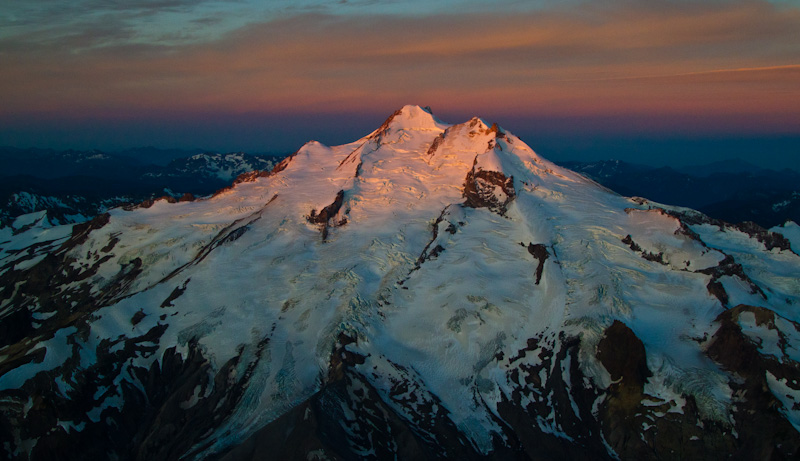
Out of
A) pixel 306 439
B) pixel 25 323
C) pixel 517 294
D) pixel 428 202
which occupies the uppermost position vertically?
pixel 428 202

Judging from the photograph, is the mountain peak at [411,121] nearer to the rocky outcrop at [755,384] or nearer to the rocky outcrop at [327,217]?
the rocky outcrop at [327,217]

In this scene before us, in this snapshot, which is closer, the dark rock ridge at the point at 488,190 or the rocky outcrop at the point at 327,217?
the dark rock ridge at the point at 488,190

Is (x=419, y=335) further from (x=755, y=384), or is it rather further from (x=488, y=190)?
(x=488, y=190)

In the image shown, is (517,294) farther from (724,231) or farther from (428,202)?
(724,231)

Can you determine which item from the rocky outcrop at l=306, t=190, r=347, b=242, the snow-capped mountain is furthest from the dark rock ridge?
the rocky outcrop at l=306, t=190, r=347, b=242

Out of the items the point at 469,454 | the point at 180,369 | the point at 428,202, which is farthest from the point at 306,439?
the point at 428,202

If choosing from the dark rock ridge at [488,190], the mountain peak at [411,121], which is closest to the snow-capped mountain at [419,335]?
the dark rock ridge at [488,190]

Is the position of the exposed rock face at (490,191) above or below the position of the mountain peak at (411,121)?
below

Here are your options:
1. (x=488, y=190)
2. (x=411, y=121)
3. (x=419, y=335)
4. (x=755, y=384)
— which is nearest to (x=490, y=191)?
(x=488, y=190)

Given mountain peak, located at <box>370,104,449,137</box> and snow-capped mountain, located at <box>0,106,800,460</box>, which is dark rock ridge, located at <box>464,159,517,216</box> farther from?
mountain peak, located at <box>370,104,449,137</box>
